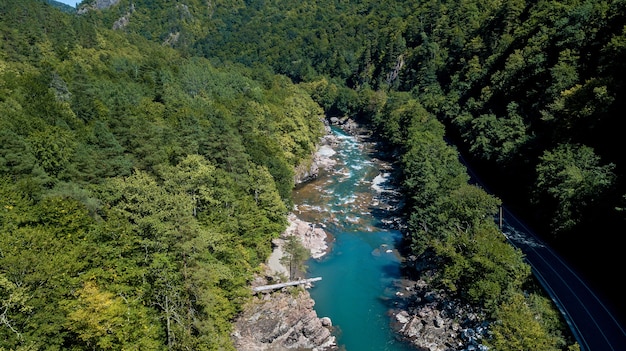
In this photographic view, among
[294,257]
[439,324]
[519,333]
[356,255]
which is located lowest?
[356,255]

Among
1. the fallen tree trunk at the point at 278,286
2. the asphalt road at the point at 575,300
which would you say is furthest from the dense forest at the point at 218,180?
the fallen tree trunk at the point at 278,286

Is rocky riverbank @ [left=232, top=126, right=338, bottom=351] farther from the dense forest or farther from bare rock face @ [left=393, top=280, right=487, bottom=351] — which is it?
bare rock face @ [left=393, top=280, right=487, bottom=351]

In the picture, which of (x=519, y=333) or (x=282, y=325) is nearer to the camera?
(x=519, y=333)

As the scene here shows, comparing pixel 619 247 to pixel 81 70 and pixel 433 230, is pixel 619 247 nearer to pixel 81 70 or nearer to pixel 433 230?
pixel 433 230

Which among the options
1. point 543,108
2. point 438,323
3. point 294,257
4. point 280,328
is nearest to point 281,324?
point 280,328

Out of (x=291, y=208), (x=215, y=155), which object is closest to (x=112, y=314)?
(x=215, y=155)

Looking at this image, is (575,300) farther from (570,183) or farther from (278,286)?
(278,286)

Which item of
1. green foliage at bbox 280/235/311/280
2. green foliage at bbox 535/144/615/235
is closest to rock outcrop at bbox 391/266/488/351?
green foliage at bbox 280/235/311/280
